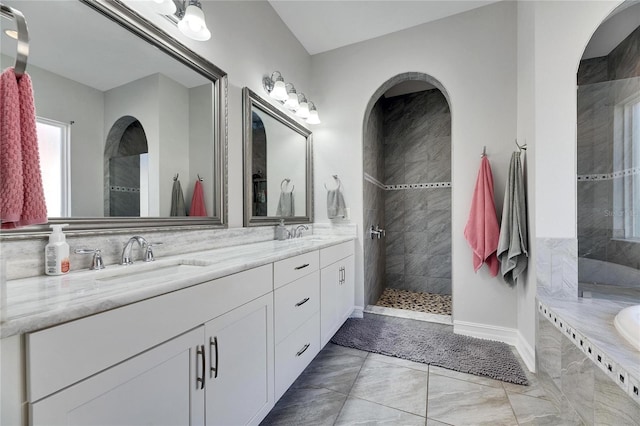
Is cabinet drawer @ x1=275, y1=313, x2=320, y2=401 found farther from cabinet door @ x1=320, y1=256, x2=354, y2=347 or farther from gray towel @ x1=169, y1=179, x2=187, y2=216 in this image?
gray towel @ x1=169, y1=179, x2=187, y2=216

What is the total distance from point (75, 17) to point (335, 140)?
2.07m

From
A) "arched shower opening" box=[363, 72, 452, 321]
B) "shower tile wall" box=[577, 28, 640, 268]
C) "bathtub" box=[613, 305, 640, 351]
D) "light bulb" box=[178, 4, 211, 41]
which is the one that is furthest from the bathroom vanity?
"arched shower opening" box=[363, 72, 452, 321]

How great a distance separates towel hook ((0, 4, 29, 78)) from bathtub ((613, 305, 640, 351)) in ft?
7.12

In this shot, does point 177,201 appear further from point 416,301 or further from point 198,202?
point 416,301

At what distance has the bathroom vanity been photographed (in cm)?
55

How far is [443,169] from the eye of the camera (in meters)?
3.58

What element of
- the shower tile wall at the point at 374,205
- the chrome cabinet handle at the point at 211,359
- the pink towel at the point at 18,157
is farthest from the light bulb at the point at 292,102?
the chrome cabinet handle at the point at 211,359

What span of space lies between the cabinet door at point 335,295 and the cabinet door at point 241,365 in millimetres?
667

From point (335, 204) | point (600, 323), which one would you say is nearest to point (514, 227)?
point (600, 323)

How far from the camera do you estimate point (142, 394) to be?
29.1 inches

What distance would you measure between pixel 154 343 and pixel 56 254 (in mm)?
518

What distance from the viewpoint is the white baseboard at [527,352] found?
1.74m

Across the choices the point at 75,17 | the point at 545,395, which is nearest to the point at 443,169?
the point at 545,395

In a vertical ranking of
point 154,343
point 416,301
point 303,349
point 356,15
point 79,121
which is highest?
point 356,15
